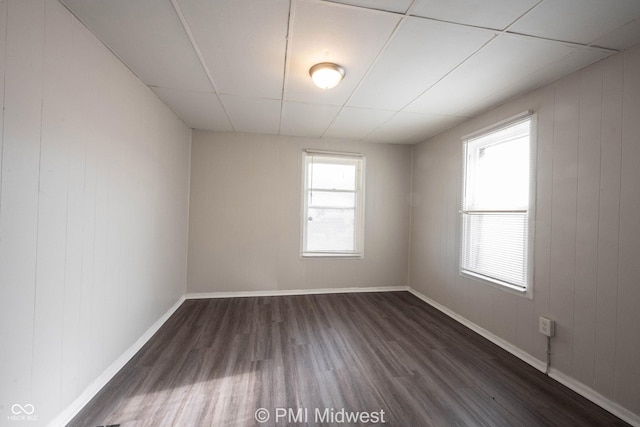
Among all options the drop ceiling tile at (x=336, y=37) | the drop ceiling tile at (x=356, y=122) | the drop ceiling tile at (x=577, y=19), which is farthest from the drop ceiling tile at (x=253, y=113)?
the drop ceiling tile at (x=577, y=19)

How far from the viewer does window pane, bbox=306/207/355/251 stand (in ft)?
12.9

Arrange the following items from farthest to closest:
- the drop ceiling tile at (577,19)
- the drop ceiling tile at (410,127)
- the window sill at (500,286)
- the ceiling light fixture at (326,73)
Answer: the drop ceiling tile at (410,127) < the window sill at (500,286) < the ceiling light fixture at (326,73) < the drop ceiling tile at (577,19)

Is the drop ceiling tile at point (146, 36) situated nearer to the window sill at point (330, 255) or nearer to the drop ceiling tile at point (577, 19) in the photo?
the drop ceiling tile at point (577, 19)

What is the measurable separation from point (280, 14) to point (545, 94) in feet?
7.54

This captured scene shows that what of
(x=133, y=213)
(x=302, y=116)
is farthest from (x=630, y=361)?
(x=133, y=213)

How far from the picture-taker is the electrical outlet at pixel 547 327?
78.4 inches

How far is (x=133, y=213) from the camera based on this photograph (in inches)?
86.1

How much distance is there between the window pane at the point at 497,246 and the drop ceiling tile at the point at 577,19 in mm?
1393

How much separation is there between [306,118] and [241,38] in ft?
4.84

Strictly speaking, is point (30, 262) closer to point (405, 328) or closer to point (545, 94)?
point (405, 328)

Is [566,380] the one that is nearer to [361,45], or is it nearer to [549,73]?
[549,73]

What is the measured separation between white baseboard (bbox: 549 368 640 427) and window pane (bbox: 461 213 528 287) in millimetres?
711

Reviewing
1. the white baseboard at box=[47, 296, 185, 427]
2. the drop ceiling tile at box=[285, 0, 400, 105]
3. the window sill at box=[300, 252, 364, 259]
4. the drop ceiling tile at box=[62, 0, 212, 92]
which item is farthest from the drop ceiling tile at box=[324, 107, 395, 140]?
the white baseboard at box=[47, 296, 185, 427]

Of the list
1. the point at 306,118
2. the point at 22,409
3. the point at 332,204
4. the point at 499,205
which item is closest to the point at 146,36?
the point at 306,118
